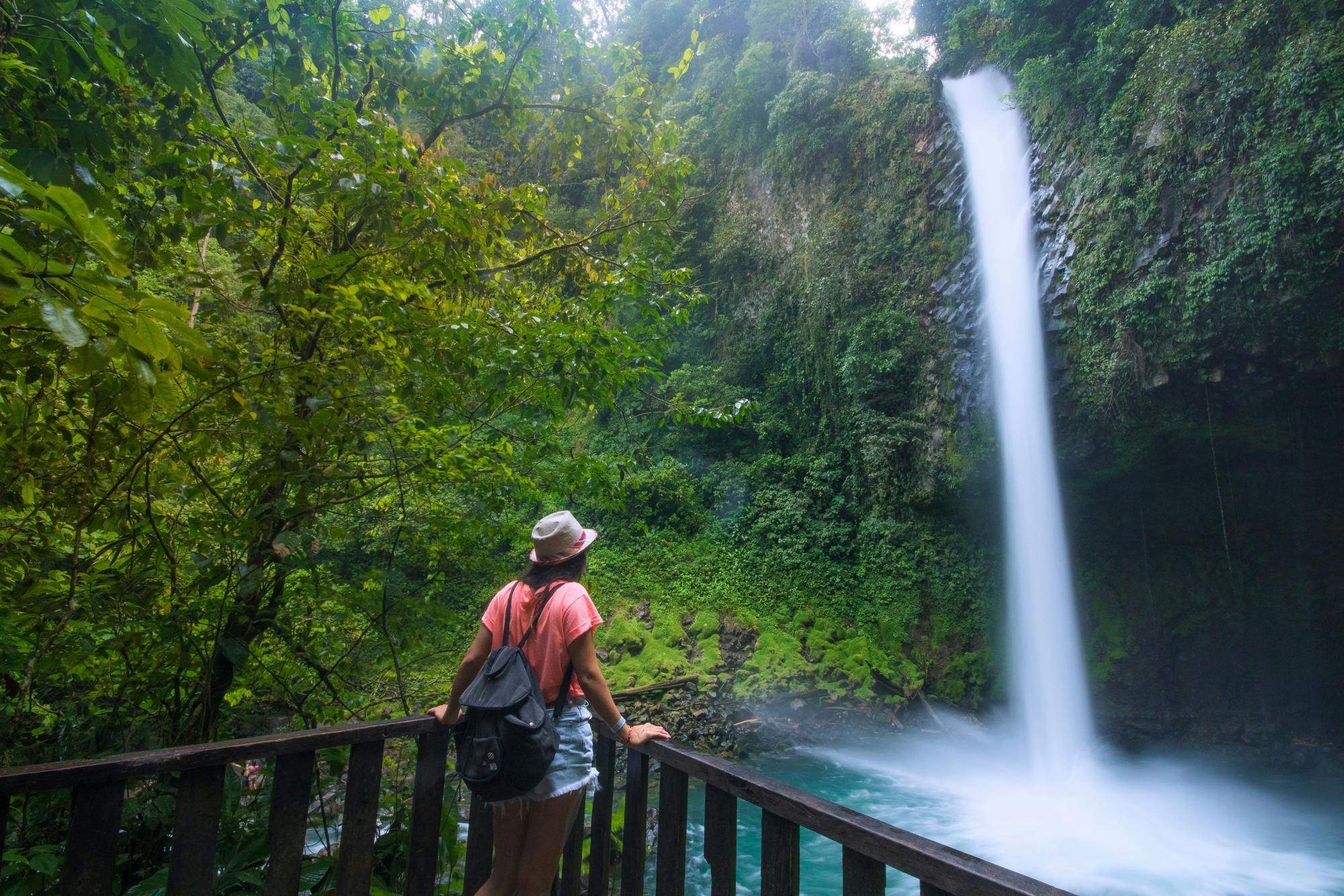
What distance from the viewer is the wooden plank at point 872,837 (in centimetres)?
99

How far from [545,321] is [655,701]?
21.9 ft

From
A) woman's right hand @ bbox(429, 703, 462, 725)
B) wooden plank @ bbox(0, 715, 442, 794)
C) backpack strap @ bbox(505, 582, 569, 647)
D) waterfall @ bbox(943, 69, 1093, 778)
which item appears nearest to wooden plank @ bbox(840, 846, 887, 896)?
backpack strap @ bbox(505, 582, 569, 647)

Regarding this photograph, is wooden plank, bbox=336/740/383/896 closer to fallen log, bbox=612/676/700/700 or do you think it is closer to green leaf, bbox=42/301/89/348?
green leaf, bbox=42/301/89/348

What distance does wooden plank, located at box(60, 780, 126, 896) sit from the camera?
136 centimetres

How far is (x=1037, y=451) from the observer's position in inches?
366

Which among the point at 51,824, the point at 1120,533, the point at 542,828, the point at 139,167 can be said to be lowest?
the point at 51,824

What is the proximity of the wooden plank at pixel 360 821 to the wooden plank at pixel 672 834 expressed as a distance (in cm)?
81

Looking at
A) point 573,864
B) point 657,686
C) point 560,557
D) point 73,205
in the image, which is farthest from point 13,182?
point 657,686

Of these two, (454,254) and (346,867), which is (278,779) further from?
(454,254)

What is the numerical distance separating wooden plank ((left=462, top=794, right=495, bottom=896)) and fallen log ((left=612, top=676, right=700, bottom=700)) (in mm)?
6304

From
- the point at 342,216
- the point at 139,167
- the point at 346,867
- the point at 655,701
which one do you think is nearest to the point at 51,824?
the point at 346,867

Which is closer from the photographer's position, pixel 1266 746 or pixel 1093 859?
pixel 1093 859

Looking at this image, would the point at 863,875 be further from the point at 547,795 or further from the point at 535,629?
the point at 535,629

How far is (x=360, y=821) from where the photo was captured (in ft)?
6.28
